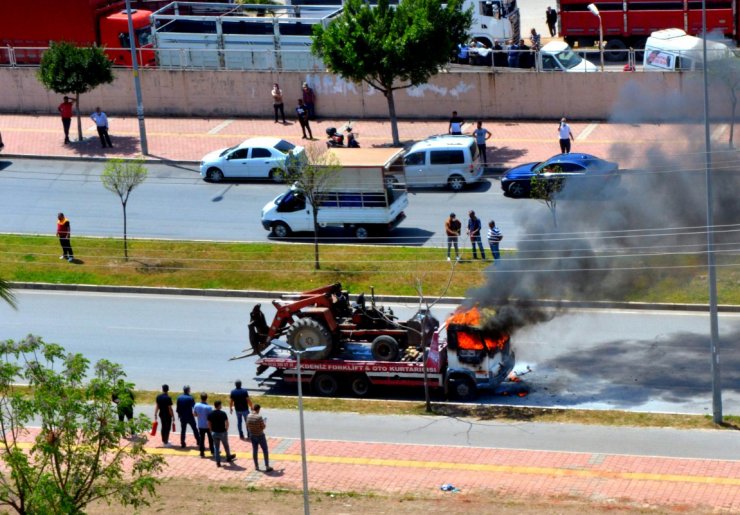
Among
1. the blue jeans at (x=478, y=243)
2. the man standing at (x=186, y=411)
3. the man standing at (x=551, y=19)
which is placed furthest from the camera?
the man standing at (x=551, y=19)

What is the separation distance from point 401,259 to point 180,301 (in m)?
6.20

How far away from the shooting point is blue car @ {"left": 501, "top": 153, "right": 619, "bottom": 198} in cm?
3406

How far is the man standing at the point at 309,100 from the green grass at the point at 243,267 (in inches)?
443

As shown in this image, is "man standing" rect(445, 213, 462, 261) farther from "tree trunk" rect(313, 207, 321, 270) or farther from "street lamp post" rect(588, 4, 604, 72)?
"street lamp post" rect(588, 4, 604, 72)

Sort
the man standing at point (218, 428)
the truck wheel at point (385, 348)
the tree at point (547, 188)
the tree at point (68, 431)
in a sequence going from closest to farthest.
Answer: the tree at point (68, 431)
the man standing at point (218, 428)
the truck wheel at point (385, 348)
the tree at point (547, 188)

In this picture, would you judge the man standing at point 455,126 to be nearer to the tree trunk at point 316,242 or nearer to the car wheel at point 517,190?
the car wheel at point 517,190

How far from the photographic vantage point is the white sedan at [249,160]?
146ft

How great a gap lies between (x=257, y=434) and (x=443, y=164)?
18464 mm

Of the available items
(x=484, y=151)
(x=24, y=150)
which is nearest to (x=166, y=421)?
(x=484, y=151)

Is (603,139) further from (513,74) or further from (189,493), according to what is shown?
(189,493)

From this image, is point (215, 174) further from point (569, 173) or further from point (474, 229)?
point (569, 173)

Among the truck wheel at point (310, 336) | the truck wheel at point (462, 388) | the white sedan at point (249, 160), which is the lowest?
the truck wheel at point (462, 388)

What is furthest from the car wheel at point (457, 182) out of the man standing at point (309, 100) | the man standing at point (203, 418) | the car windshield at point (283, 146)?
the man standing at point (203, 418)

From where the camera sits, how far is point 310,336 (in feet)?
101
